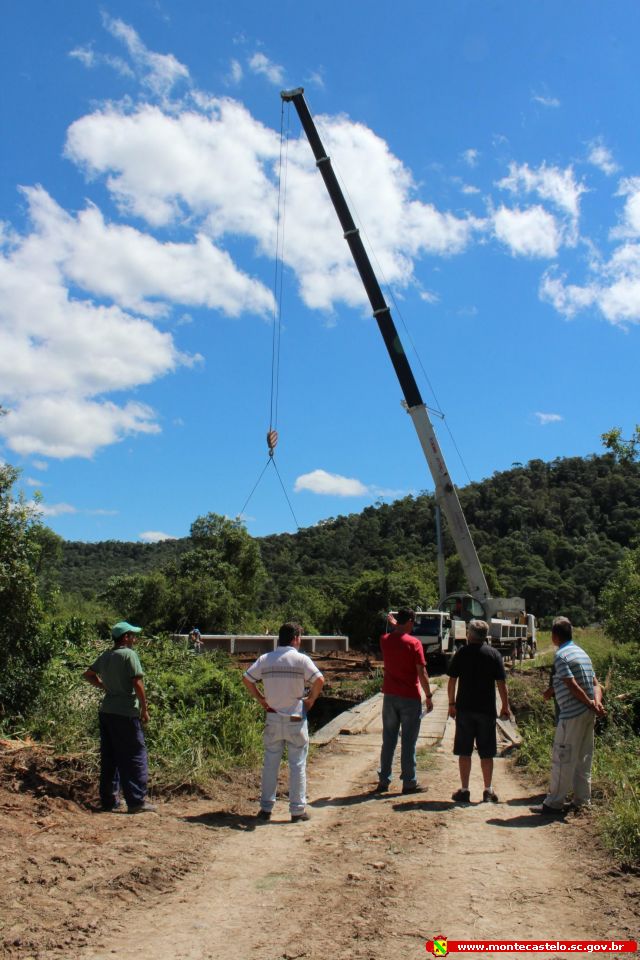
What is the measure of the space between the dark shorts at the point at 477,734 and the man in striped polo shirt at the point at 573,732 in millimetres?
609

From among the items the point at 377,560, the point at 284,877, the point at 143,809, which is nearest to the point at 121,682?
the point at 143,809

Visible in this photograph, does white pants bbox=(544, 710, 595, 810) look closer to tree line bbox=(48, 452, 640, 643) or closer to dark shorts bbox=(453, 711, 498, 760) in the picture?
dark shorts bbox=(453, 711, 498, 760)

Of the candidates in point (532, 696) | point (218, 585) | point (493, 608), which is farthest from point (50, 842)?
point (218, 585)

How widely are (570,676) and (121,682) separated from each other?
4030 millimetres

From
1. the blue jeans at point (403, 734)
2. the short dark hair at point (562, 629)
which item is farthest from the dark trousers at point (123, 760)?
the short dark hair at point (562, 629)

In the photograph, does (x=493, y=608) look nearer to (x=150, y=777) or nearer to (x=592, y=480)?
(x=150, y=777)

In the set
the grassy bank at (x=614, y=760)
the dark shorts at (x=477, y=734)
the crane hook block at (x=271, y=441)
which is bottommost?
the grassy bank at (x=614, y=760)

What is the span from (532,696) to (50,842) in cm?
1150

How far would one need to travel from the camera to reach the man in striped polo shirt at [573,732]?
268 inches

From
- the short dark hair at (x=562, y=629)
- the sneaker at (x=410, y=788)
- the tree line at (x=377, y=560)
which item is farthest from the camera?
the tree line at (x=377, y=560)

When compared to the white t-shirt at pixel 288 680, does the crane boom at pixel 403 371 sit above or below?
above

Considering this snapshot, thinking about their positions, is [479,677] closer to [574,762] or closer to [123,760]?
[574,762]

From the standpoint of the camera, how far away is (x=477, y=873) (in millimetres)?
5113

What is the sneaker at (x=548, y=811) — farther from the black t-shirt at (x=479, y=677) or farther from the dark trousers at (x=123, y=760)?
the dark trousers at (x=123, y=760)
